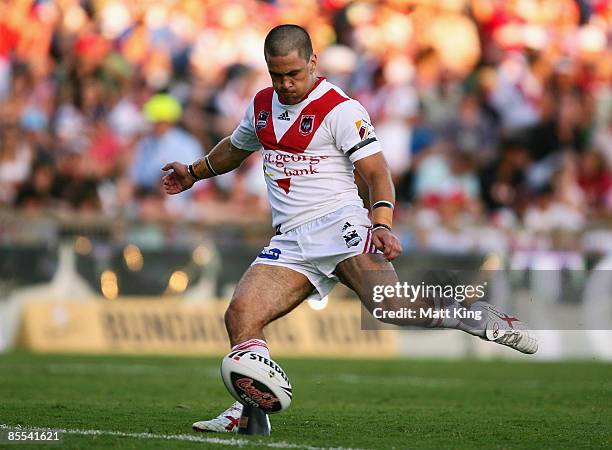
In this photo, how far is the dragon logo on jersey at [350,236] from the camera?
7.70 meters

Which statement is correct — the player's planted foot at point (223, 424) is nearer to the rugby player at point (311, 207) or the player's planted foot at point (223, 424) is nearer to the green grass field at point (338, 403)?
the rugby player at point (311, 207)

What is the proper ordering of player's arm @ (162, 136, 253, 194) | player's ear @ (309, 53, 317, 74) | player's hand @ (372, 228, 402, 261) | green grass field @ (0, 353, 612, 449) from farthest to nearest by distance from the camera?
player's arm @ (162, 136, 253, 194) < player's ear @ (309, 53, 317, 74) < green grass field @ (0, 353, 612, 449) < player's hand @ (372, 228, 402, 261)

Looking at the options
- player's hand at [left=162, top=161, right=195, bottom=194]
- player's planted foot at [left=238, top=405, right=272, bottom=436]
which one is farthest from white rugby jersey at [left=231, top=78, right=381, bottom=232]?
player's planted foot at [left=238, top=405, right=272, bottom=436]

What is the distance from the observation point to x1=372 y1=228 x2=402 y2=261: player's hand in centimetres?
724

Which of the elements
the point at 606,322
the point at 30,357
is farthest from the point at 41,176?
the point at 606,322

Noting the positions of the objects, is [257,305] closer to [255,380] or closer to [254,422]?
[255,380]

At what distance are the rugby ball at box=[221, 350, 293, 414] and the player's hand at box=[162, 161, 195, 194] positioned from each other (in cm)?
172

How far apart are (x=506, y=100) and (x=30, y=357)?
8931 millimetres

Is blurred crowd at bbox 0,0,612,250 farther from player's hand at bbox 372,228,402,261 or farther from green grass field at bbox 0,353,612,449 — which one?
player's hand at bbox 372,228,402,261

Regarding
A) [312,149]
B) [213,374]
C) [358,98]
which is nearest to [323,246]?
[312,149]

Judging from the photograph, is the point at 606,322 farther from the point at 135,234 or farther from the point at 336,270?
the point at 336,270

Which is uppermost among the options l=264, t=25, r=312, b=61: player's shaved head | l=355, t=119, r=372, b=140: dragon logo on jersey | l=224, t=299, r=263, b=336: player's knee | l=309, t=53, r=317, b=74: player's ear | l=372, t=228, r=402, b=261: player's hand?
l=264, t=25, r=312, b=61: player's shaved head

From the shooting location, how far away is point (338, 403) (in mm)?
10523

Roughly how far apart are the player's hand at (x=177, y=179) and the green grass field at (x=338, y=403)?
1618 mm
